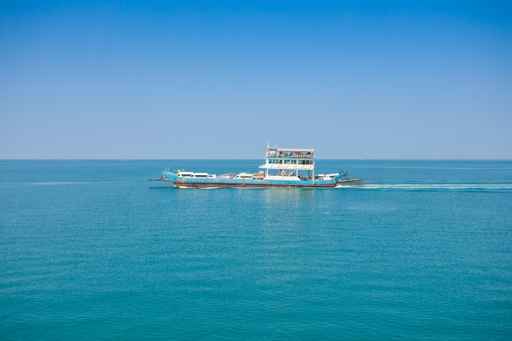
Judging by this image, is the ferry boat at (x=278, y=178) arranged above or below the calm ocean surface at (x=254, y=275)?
above

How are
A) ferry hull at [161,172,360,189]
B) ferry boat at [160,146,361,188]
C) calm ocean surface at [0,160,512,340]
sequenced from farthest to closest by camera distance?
1. ferry hull at [161,172,360,189]
2. ferry boat at [160,146,361,188]
3. calm ocean surface at [0,160,512,340]

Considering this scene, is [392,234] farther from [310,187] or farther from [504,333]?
[310,187]

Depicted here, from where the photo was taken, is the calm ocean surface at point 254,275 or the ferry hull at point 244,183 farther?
the ferry hull at point 244,183

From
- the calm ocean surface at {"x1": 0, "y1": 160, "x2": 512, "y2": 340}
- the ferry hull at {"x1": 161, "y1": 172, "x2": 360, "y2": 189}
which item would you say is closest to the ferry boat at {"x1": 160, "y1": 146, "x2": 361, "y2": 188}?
the ferry hull at {"x1": 161, "y1": 172, "x2": 360, "y2": 189}

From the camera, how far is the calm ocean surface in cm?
2981

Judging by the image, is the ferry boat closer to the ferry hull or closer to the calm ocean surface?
the ferry hull

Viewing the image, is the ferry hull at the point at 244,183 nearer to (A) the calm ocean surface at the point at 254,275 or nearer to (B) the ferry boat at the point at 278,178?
(B) the ferry boat at the point at 278,178

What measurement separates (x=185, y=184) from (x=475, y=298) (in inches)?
3598

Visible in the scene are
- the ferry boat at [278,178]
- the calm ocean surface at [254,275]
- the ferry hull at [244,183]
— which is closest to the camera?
the calm ocean surface at [254,275]

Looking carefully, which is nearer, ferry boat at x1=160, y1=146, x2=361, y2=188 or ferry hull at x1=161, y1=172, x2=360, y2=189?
ferry boat at x1=160, y1=146, x2=361, y2=188

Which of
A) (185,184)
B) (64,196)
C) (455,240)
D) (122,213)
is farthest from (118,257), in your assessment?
(185,184)

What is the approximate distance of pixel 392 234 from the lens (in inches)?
2276

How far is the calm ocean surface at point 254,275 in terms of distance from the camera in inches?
1174

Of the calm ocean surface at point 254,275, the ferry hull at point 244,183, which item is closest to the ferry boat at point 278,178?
the ferry hull at point 244,183
